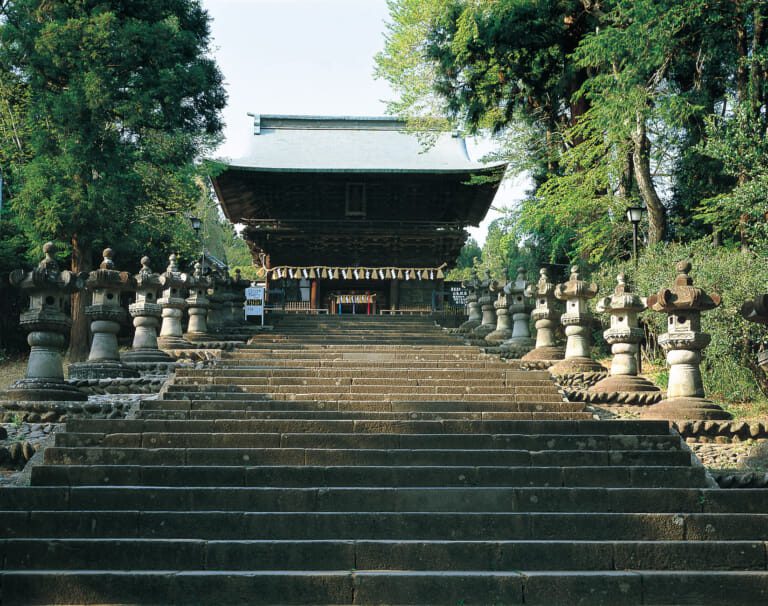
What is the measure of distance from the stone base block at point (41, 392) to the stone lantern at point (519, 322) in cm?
766

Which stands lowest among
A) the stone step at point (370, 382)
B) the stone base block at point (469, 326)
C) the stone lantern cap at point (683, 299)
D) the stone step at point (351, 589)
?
the stone step at point (351, 589)

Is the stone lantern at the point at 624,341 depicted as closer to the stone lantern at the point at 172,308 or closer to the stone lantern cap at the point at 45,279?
the stone lantern cap at the point at 45,279

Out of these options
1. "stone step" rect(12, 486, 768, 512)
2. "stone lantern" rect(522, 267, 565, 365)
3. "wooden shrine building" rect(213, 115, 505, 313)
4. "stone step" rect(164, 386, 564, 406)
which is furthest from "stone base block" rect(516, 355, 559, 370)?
"wooden shrine building" rect(213, 115, 505, 313)

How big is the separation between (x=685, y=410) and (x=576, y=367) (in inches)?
112

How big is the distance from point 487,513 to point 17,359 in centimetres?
1800

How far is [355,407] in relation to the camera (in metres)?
8.76

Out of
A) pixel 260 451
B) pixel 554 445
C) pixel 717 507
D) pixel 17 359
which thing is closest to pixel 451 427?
pixel 554 445

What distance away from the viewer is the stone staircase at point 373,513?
16.9ft

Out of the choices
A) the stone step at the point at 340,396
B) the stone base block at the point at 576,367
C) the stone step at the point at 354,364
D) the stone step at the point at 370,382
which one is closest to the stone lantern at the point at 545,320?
the stone base block at the point at 576,367

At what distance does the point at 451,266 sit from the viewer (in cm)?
2820

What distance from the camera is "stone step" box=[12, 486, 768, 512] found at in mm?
6277

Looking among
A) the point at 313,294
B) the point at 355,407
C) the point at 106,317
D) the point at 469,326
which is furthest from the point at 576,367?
the point at 313,294

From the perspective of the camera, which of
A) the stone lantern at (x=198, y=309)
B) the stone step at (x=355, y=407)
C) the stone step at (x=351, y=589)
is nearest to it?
the stone step at (x=351, y=589)

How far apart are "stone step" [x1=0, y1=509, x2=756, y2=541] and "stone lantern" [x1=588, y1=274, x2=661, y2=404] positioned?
408 centimetres
